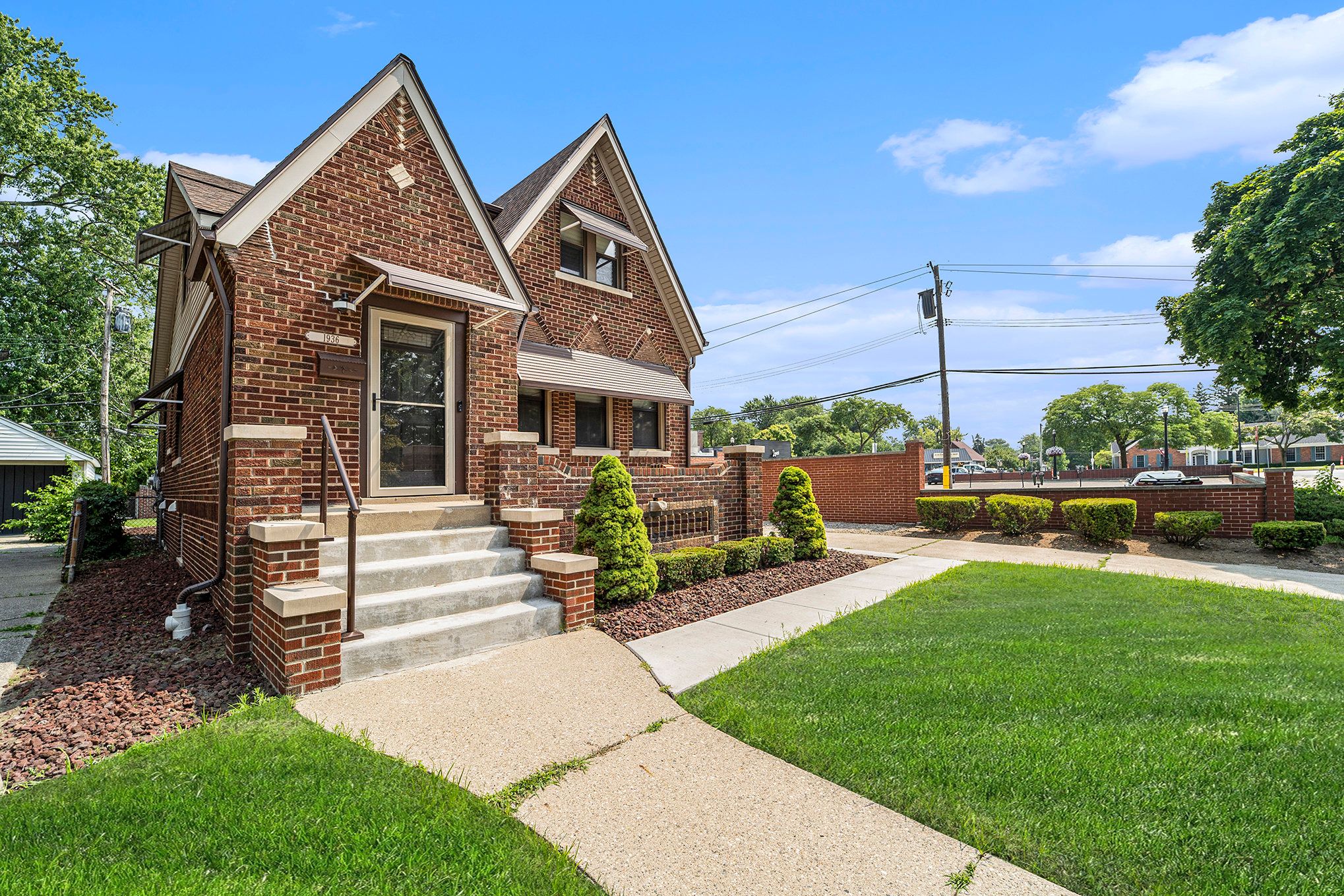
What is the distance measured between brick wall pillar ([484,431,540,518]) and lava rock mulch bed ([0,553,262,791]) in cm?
265

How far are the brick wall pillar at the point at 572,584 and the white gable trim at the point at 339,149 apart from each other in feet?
10.3

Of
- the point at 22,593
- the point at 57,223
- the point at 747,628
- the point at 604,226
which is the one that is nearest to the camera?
the point at 747,628

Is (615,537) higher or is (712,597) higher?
(615,537)

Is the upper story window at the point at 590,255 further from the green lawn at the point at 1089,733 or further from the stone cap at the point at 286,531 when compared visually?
the green lawn at the point at 1089,733

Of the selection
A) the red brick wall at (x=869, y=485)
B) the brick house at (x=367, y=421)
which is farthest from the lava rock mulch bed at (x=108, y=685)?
the red brick wall at (x=869, y=485)

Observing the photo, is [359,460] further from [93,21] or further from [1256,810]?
[93,21]

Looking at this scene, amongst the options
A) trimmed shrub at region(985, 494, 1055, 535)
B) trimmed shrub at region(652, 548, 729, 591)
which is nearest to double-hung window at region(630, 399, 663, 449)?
trimmed shrub at region(652, 548, 729, 591)

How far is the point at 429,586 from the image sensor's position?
17.2ft

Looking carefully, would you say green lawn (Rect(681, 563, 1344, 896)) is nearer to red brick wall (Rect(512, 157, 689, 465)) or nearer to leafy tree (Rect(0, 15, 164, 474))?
red brick wall (Rect(512, 157, 689, 465))

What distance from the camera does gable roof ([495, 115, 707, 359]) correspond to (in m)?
10.4

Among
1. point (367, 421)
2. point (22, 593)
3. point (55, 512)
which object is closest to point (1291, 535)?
point (367, 421)

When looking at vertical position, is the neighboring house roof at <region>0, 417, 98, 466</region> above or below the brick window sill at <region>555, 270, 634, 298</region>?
below

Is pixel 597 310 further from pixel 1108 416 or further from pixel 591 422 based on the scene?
pixel 1108 416

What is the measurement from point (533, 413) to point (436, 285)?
14.0 ft
